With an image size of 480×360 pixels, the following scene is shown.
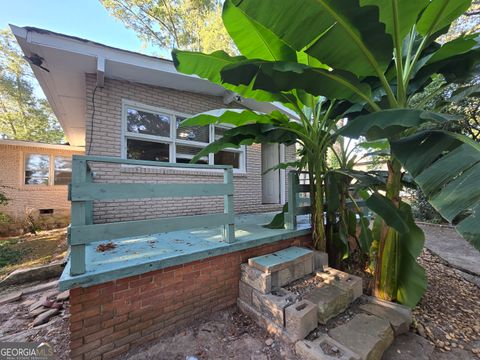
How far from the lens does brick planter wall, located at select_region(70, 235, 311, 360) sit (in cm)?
208

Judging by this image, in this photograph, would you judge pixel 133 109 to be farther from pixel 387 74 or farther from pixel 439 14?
pixel 439 14

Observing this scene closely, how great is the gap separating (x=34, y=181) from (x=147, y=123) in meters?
8.79

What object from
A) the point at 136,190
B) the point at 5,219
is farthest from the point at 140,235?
the point at 5,219

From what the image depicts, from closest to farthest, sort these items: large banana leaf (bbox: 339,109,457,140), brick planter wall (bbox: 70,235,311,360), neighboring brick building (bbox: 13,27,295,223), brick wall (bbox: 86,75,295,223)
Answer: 1. large banana leaf (bbox: 339,109,457,140)
2. brick planter wall (bbox: 70,235,311,360)
3. neighboring brick building (bbox: 13,27,295,223)
4. brick wall (bbox: 86,75,295,223)

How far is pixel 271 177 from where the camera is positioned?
786cm

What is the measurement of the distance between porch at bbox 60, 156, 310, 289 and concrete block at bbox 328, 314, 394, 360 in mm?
1359

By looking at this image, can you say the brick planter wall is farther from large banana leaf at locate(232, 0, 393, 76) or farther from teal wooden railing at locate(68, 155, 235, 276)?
large banana leaf at locate(232, 0, 393, 76)

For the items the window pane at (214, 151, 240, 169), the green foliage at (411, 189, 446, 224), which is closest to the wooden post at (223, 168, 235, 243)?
the window pane at (214, 151, 240, 169)

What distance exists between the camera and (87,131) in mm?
4230

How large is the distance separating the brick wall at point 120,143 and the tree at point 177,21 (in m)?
9.11

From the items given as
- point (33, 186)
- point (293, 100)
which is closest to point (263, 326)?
point (293, 100)

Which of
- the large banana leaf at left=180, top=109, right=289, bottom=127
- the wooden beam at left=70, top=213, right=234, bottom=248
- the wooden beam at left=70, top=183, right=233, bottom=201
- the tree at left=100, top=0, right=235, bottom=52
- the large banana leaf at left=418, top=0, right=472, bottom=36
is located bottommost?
the wooden beam at left=70, top=213, right=234, bottom=248

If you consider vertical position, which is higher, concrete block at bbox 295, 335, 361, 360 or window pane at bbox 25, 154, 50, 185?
window pane at bbox 25, 154, 50, 185

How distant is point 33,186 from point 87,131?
853 centimetres
